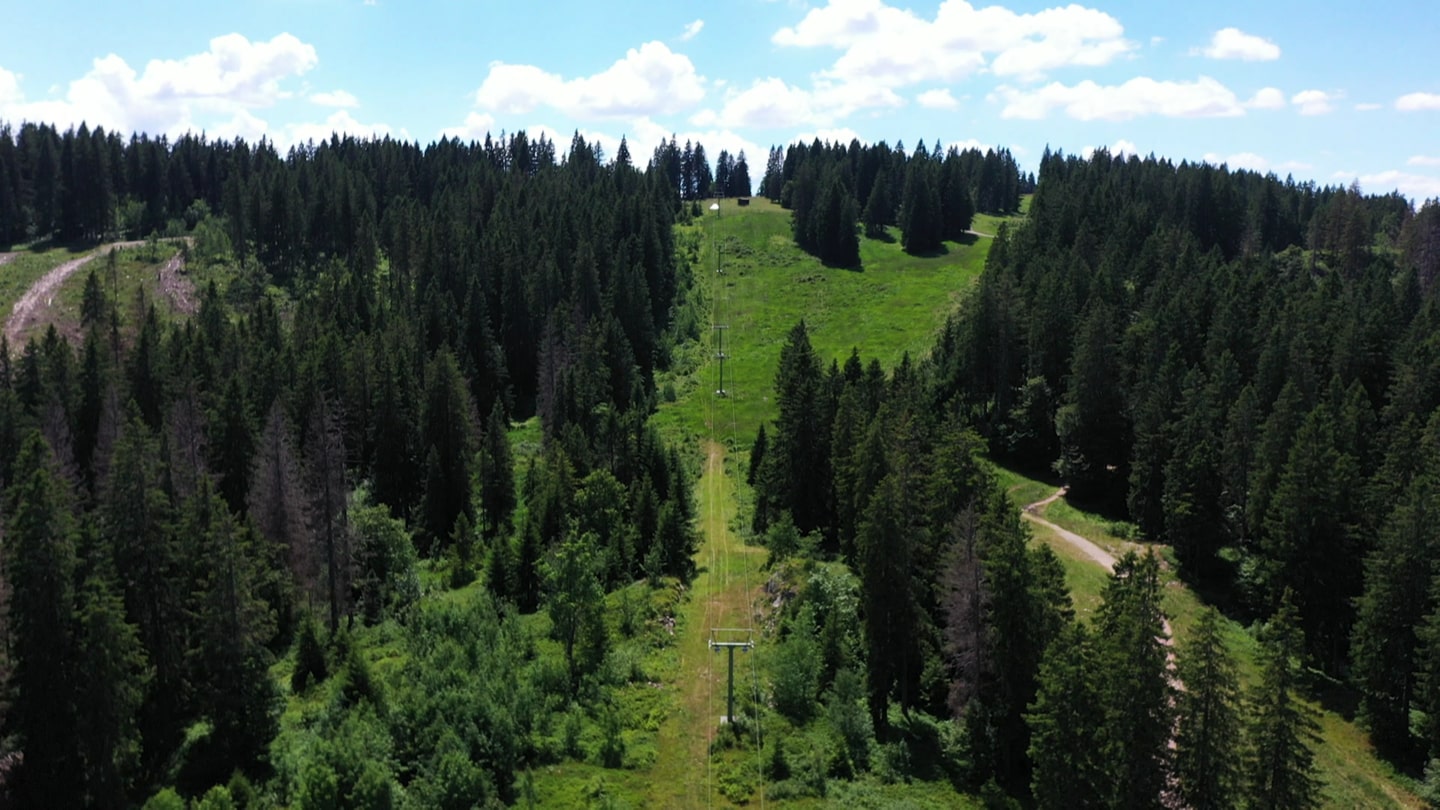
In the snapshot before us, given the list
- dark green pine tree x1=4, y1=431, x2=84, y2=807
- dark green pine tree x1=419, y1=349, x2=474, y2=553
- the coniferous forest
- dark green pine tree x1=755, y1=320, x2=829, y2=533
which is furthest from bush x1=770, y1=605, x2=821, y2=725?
dark green pine tree x1=419, y1=349, x2=474, y2=553

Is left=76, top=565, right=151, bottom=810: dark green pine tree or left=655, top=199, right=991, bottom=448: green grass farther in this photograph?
left=655, top=199, right=991, bottom=448: green grass

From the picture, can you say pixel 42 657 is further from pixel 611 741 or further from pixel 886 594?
pixel 886 594

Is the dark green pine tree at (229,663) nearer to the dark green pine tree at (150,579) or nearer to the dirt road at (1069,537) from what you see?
the dark green pine tree at (150,579)

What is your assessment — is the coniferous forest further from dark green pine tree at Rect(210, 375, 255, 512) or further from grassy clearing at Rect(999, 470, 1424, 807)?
grassy clearing at Rect(999, 470, 1424, 807)

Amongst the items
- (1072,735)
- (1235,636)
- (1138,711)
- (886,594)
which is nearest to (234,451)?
(886,594)

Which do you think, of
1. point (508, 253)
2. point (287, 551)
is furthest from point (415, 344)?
point (287, 551)

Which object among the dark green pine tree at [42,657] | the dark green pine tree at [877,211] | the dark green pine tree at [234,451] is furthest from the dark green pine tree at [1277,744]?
the dark green pine tree at [877,211]
